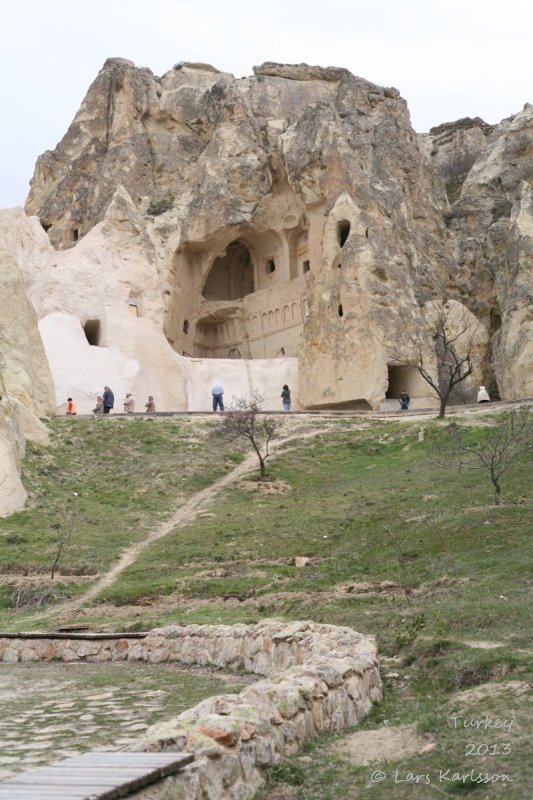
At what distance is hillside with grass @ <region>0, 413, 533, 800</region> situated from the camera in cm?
845

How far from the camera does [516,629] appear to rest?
10992 mm

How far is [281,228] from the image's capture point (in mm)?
53469

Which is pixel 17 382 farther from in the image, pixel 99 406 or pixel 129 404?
pixel 129 404

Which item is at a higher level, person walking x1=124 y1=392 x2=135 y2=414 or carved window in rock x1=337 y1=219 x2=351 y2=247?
carved window in rock x1=337 y1=219 x2=351 y2=247

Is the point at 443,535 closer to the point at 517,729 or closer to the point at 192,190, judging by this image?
the point at 517,729

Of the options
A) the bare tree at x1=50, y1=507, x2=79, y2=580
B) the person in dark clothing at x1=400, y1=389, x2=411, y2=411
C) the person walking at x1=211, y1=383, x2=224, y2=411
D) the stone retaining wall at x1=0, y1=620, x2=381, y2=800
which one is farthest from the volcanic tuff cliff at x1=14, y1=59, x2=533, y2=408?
the stone retaining wall at x1=0, y1=620, x2=381, y2=800

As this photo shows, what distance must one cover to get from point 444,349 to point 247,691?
1319 inches

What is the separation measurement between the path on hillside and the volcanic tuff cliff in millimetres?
9779

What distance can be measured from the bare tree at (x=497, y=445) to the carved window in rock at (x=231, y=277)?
2834cm

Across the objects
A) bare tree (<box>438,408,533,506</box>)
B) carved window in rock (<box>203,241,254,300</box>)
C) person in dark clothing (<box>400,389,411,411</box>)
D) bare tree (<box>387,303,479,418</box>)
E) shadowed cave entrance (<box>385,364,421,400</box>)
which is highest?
carved window in rock (<box>203,241,254,300</box>)

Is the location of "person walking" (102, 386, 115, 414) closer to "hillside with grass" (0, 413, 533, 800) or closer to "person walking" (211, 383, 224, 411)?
"hillside with grass" (0, 413, 533, 800)

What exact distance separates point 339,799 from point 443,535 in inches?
476

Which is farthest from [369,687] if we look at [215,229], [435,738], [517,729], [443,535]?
[215,229]

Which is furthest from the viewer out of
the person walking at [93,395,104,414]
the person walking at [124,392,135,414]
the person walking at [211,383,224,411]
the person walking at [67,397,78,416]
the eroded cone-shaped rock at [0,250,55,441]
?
the person walking at [211,383,224,411]
